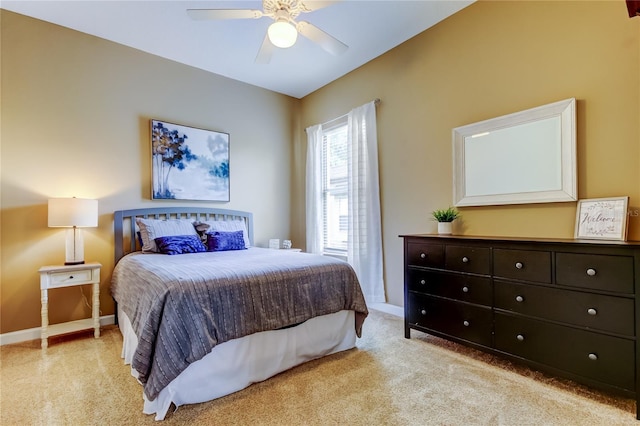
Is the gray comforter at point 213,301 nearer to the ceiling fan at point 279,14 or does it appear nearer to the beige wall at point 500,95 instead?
the beige wall at point 500,95

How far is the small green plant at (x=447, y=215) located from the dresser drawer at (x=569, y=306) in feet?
2.57

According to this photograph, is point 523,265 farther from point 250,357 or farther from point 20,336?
point 20,336

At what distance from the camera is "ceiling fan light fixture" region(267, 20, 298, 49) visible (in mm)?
2074

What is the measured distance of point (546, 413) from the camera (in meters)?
1.71

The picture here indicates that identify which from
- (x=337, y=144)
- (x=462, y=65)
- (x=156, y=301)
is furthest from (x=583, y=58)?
(x=156, y=301)

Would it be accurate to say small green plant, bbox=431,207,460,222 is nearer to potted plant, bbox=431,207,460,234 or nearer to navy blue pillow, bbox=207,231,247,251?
potted plant, bbox=431,207,460,234

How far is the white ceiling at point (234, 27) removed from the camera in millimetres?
2807

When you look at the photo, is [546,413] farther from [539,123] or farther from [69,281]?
[69,281]

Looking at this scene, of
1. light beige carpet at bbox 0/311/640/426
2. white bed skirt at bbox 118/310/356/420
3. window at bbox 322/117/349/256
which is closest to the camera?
light beige carpet at bbox 0/311/640/426

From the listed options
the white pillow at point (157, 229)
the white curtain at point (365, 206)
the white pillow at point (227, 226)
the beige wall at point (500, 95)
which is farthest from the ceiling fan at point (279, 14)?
the white pillow at point (227, 226)

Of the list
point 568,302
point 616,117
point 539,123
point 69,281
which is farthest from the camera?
point 69,281

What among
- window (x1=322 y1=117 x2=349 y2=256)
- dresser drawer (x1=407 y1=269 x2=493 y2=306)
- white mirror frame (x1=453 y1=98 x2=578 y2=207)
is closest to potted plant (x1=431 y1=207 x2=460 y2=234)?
white mirror frame (x1=453 y1=98 x2=578 y2=207)

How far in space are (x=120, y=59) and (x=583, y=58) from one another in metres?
4.34

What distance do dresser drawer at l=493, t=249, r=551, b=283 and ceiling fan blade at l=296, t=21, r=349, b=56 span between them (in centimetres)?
200
